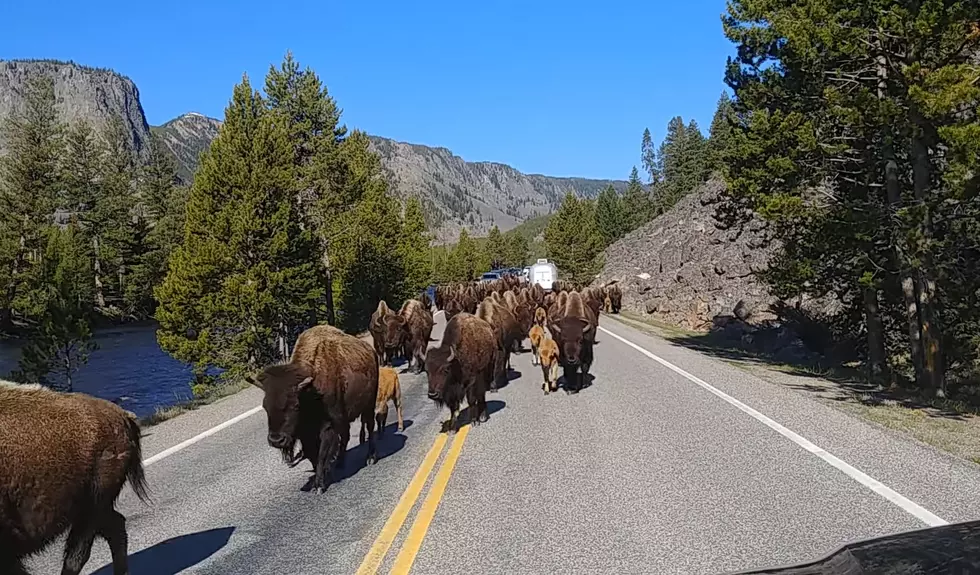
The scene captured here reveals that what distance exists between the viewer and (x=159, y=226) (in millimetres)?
59531

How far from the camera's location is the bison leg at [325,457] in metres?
7.25

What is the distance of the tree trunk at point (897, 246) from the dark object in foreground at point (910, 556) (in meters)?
12.9

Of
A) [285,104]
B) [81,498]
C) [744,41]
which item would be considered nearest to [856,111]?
[744,41]

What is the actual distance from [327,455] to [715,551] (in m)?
3.89

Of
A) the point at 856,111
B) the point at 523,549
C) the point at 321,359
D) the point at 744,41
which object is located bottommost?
the point at 523,549

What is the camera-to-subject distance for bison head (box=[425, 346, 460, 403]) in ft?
32.0

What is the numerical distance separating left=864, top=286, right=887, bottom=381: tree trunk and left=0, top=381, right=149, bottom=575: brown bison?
17183mm

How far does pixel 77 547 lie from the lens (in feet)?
15.5

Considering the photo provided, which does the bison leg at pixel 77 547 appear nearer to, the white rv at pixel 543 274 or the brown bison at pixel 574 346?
the brown bison at pixel 574 346

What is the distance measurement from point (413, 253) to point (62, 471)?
42.9 meters

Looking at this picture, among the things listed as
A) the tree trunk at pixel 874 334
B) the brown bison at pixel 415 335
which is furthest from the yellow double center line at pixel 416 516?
the tree trunk at pixel 874 334

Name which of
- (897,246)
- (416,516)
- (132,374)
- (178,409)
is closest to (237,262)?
(132,374)

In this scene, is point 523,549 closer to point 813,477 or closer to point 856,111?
point 813,477

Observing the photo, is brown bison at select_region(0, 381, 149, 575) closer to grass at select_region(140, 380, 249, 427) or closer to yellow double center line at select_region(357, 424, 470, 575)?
yellow double center line at select_region(357, 424, 470, 575)
